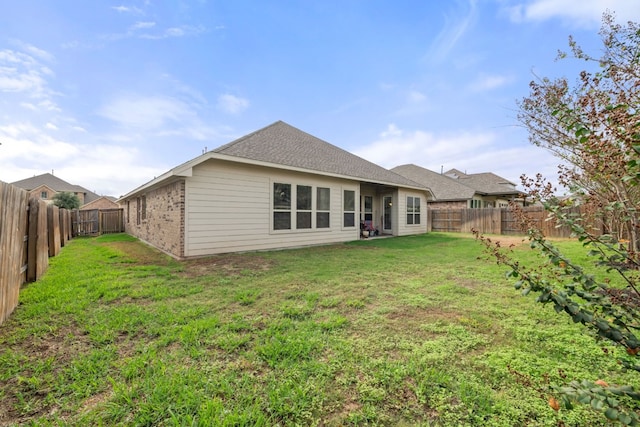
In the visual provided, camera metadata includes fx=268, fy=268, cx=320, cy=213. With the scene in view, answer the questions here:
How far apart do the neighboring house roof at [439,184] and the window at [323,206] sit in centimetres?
1074

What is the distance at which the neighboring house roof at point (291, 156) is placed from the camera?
25.2 ft

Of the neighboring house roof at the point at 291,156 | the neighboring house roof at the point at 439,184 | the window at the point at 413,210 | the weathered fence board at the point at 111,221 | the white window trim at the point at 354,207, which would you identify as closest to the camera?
the neighboring house roof at the point at 291,156

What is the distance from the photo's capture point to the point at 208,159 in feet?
23.8

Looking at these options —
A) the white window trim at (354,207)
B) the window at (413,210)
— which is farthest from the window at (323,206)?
the window at (413,210)

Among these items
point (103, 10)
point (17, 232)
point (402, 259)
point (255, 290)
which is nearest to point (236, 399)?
point (255, 290)

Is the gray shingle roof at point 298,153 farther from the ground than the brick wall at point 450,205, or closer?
farther from the ground

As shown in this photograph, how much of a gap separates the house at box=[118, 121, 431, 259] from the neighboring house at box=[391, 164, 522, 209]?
30.5ft

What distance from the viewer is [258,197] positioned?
8.44 meters

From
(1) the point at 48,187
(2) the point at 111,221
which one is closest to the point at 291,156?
(2) the point at 111,221

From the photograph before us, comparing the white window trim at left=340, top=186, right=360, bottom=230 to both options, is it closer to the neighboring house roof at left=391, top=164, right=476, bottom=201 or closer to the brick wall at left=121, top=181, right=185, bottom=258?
the brick wall at left=121, top=181, right=185, bottom=258

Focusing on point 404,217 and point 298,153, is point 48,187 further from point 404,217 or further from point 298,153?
point 404,217

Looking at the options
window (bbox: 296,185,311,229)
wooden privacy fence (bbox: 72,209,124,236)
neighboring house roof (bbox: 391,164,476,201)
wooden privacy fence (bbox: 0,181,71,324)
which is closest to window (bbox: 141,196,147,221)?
wooden privacy fence (bbox: 0,181,71,324)

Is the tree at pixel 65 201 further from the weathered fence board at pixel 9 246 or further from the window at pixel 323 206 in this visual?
the weathered fence board at pixel 9 246

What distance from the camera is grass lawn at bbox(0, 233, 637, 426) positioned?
180 cm
